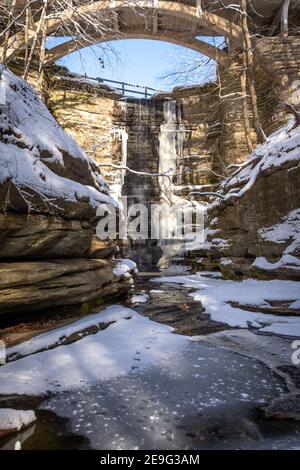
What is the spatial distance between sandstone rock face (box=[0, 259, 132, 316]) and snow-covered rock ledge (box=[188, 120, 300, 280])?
3.99m

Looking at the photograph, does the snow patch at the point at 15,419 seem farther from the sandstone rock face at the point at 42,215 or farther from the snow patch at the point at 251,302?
the snow patch at the point at 251,302

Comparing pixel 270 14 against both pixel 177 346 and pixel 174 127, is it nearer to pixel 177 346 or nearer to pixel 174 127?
pixel 174 127

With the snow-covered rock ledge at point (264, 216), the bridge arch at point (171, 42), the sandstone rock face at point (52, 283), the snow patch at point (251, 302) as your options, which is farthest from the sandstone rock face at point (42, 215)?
the bridge arch at point (171, 42)

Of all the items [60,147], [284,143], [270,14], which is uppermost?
[270,14]

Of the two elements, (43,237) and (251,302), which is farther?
(251,302)

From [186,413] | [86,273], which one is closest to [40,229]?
[86,273]

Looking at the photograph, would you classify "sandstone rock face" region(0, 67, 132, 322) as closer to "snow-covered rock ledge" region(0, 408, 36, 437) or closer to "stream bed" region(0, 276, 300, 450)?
"stream bed" region(0, 276, 300, 450)

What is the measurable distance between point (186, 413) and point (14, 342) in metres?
2.38

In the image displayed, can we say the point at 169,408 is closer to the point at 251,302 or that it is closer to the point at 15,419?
the point at 15,419

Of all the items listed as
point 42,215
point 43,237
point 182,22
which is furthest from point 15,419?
point 182,22

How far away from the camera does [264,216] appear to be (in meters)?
7.94

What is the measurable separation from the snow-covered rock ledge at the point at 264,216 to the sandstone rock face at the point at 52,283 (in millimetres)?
3995

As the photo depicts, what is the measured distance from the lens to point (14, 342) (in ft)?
12.1

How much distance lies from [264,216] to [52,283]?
19.2 ft
